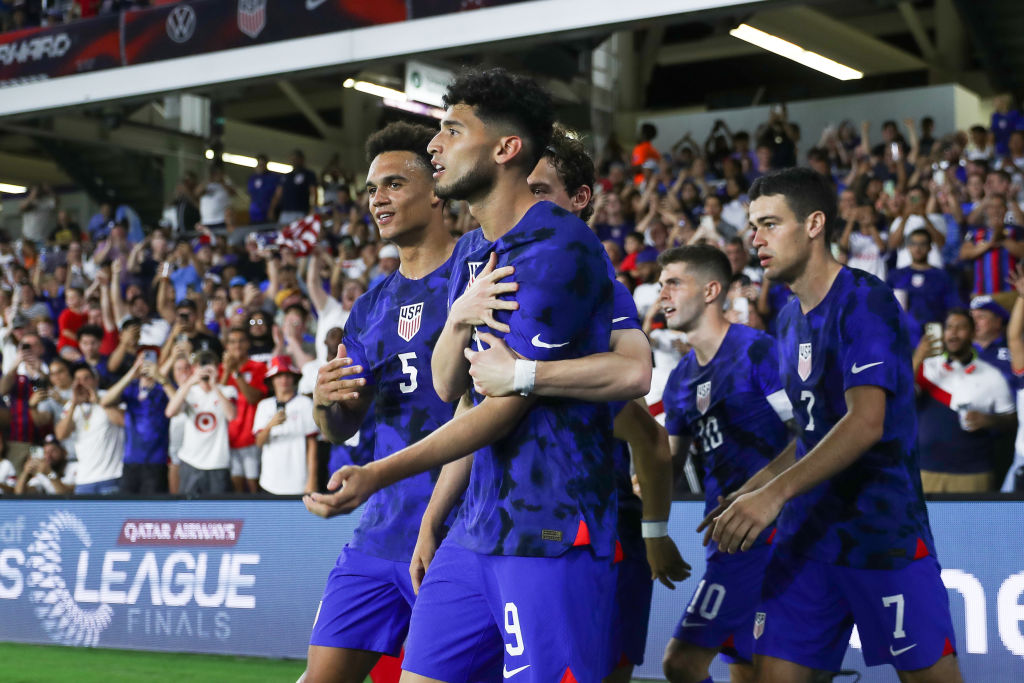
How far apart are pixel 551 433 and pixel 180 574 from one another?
20.6 feet

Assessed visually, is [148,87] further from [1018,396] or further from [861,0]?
[861,0]

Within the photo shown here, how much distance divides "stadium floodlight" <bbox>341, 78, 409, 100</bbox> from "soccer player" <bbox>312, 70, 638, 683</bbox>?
15409 mm

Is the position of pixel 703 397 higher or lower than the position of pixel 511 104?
lower

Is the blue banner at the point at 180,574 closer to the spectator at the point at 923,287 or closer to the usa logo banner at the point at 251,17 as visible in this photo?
the spectator at the point at 923,287

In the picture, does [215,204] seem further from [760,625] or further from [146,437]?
[760,625]

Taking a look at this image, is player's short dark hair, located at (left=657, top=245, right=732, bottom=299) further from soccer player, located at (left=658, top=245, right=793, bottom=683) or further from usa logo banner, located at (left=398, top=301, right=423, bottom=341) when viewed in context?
usa logo banner, located at (left=398, top=301, right=423, bottom=341)

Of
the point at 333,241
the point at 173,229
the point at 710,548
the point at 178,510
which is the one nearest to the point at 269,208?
the point at 173,229

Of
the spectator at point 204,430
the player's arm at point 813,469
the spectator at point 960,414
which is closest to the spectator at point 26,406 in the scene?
the spectator at point 204,430

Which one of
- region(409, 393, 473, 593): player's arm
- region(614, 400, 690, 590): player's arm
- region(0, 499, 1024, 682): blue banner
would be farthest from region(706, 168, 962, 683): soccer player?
region(0, 499, 1024, 682): blue banner

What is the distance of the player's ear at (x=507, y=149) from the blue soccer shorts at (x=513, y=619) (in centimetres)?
97

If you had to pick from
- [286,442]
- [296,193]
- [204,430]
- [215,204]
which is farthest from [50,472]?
[215,204]

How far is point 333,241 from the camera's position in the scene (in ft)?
54.7

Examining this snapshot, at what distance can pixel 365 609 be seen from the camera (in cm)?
390

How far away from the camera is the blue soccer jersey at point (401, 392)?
387 cm
